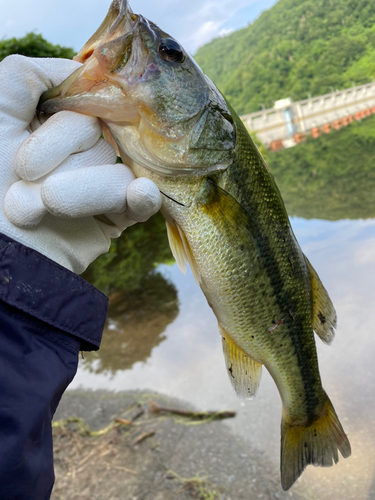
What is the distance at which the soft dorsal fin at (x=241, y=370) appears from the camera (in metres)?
1.57

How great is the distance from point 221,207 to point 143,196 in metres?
0.30

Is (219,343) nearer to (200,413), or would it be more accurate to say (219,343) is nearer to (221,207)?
(200,413)

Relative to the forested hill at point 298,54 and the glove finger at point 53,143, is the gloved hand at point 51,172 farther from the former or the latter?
the forested hill at point 298,54

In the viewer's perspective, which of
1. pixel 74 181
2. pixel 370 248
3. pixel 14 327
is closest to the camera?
pixel 14 327

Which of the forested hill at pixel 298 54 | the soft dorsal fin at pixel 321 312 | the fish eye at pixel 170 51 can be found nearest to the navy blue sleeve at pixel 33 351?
the fish eye at pixel 170 51

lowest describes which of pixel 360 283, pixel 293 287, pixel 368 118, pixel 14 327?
pixel 368 118

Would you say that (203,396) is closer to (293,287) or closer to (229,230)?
(293,287)

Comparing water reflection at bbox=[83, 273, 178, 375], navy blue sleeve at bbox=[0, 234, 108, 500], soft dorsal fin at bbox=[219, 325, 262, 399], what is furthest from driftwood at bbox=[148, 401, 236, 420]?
navy blue sleeve at bbox=[0, 234, 108, 500]

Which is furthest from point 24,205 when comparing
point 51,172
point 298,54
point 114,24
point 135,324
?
point 298,54

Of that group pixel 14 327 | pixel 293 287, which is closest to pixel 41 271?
pixel 14 327

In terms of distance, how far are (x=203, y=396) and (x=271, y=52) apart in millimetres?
45046

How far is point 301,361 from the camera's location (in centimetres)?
162

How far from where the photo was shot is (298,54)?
3941 centimetres

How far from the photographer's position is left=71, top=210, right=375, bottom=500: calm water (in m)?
2.95
